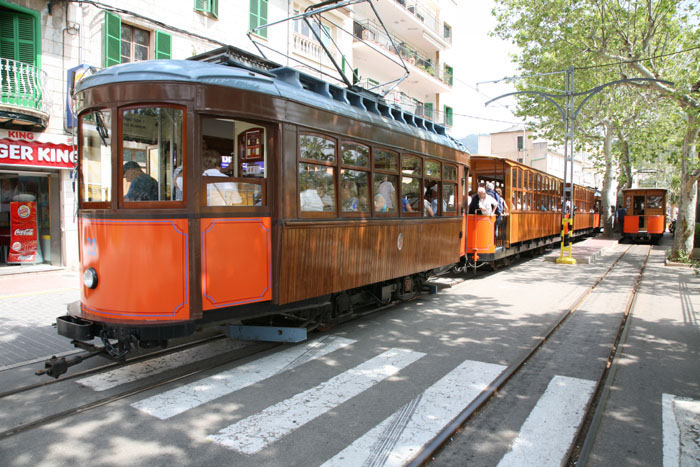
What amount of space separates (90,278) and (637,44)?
19230mm

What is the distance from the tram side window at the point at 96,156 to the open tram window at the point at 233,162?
890 millimetres

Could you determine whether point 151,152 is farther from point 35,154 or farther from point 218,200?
point 35,154

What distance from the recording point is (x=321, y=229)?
586 cm

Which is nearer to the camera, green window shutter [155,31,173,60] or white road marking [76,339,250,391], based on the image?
white road marking [76,339,250,391]

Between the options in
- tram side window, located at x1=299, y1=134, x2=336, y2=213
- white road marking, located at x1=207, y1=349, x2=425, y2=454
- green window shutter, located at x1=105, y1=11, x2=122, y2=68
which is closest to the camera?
white road marking, located at x1=207, y1=349, x2=425, y2=454

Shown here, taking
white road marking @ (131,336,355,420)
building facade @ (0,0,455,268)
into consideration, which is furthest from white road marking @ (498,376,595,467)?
building facade @ (0,0,455,268)

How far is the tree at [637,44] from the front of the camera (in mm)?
14289

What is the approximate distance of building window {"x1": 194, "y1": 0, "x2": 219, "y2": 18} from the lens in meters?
14.0

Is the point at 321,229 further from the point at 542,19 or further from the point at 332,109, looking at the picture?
the point at 542,19

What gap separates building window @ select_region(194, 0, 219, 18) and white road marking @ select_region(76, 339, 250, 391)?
11364 mm

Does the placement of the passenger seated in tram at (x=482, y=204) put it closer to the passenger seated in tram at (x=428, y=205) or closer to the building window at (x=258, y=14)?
the passenger seated in tram at (x=428, y=205)

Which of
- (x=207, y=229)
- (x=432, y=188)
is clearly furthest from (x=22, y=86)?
(x=432, y=188)

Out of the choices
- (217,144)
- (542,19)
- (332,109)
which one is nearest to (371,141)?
(332,109)

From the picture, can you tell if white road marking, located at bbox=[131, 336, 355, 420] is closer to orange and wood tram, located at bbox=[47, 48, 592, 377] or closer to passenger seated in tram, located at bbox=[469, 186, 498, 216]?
orange and wood tram, located at bbox=[47, 48, 592, 377]
